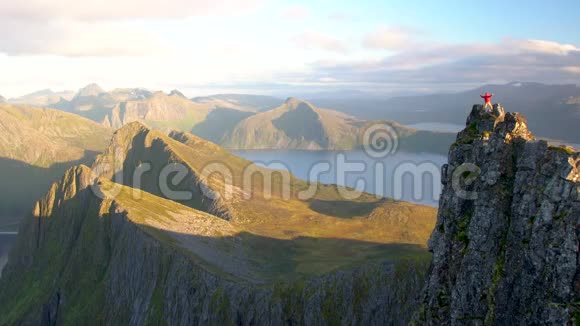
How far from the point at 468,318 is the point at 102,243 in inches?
4179

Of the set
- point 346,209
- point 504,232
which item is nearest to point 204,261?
point 504,232

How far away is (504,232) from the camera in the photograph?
137 ft

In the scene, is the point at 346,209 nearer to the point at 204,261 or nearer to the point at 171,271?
the point at 204,261

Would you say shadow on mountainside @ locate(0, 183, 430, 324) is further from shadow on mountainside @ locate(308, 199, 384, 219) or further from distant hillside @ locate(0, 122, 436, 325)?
shadow on mountainside @ locate(308, 199, 384, 219)

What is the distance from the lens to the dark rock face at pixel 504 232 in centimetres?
3672

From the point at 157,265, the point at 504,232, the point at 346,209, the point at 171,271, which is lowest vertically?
the point at 346,209

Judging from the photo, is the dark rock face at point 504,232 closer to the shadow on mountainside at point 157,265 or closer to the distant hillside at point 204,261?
the distant hillside at point 204,261

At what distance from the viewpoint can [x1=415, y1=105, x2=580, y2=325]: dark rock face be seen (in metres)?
36.7

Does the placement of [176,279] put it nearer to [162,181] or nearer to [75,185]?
[75,185]

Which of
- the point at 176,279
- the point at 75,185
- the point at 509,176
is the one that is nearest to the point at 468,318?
the point at 509,176

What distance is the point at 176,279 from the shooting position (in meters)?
93.8

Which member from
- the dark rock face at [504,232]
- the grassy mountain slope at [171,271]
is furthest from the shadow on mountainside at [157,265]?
the dark rock face at [504,232]

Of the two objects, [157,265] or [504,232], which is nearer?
[504,232]

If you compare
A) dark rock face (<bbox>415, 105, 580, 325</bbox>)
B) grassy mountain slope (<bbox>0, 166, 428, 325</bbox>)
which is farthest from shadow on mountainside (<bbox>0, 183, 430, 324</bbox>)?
dark rock face (<bbox>415, 105, 580, 325</bbox>)
